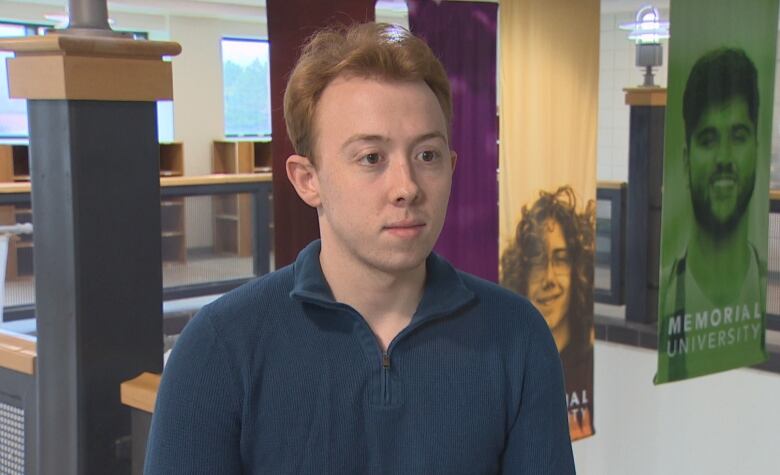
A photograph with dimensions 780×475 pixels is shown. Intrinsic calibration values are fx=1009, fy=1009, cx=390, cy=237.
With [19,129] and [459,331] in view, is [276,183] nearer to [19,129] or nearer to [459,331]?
[459,331]

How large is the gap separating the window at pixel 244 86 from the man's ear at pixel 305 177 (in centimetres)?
1050

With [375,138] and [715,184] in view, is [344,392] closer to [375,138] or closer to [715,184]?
[375,138]

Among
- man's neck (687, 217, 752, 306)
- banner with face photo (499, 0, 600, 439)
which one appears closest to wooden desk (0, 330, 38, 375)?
banner with face photo (499, 0, 600, 439)

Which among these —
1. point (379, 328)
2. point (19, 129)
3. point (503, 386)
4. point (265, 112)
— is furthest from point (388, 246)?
point (265, 112)

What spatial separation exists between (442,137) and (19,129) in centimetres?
1017

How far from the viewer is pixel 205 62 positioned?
11.0m

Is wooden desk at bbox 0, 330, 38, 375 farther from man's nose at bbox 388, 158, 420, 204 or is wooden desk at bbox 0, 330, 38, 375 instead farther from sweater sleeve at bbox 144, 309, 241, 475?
man's nose at bbox 388, 158, 420, 204

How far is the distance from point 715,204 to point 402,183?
10.5 ft

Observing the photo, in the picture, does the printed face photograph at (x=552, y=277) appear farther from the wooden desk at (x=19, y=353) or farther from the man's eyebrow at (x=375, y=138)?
the man's eyebrow at (x=375, y=138)

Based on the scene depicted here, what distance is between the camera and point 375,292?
1142 millimetres

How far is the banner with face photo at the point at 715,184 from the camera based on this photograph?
381cm

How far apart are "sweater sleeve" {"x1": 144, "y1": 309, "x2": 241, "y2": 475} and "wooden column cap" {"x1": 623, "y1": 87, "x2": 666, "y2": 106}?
519 centimetres

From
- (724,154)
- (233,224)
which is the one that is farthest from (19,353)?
(233,224)

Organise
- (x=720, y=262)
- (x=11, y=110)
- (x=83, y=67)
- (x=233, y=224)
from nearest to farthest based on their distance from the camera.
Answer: (x=83, y=67)
(x=720, y=262)
(x=233, y=224)
(x=11, y=110)
